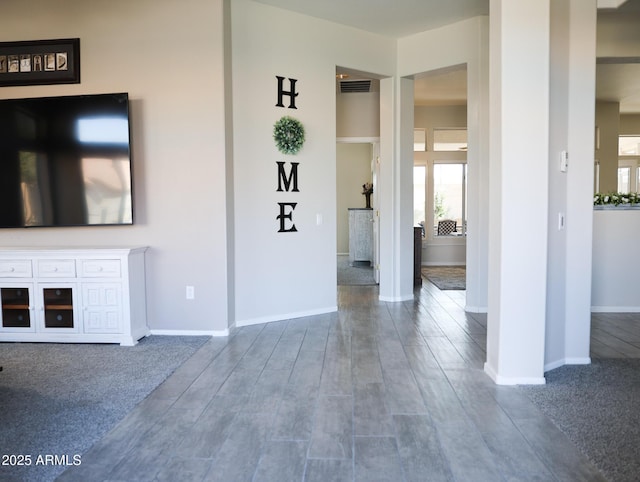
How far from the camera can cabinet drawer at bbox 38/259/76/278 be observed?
12.1ft

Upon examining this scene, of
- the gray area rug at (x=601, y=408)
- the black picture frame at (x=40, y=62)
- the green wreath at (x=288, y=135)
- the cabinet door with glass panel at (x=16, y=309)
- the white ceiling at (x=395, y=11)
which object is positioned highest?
the white ceiling at (x=395, y=11)

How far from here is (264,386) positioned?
2.77 m

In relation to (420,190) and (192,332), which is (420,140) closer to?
(420,190)

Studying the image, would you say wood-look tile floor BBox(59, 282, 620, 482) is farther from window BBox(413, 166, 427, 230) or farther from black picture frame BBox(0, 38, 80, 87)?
window BBox(413, 166, 427, 230)

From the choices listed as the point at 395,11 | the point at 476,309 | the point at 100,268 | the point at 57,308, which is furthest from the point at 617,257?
the point at 57,308

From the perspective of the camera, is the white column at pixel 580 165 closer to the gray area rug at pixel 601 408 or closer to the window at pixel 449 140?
the gray area rug at pixel 601 408

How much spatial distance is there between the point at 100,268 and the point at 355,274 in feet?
15.9

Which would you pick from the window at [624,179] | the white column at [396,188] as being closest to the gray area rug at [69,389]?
the white column at [396,188]

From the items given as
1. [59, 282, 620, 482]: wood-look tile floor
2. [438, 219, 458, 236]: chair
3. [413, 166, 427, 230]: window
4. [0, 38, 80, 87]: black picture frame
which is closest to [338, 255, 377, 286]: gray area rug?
[413, 166, 427, 230]: window

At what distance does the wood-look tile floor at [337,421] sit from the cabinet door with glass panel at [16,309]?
5.34 ft

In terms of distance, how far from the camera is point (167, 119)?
3957 mm

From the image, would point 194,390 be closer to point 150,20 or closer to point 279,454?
point 279,454

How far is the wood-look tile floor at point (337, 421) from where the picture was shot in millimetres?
1859

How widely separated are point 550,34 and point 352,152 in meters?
7.93
